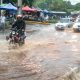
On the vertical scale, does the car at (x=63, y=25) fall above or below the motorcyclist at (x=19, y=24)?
below

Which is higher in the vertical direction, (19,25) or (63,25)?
(19,25)

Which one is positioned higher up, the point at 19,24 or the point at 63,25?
the point at 19,24

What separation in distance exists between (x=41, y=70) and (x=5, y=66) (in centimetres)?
133

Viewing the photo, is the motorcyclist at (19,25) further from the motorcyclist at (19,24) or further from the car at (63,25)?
the car at (63,25)

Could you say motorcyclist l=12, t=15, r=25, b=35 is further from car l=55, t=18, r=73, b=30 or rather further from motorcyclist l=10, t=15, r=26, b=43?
car l=55, t=18, r=73, b=30

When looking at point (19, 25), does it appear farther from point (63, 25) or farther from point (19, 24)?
point (63, 25)

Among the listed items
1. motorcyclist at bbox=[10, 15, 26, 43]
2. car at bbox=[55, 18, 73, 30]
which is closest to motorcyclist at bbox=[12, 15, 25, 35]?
motorcyclist at bbox=[10, 15, 26, 43]

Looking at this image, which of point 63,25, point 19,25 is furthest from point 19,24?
point 63,25

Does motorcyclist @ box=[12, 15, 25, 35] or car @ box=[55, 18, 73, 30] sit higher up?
motorcyclist @ box=[12, 15, 25, 35]

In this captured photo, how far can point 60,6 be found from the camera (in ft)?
358

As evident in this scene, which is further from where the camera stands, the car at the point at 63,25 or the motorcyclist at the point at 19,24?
the car at the point at 63,25

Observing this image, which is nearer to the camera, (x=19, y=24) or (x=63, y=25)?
(x=19, y=24)

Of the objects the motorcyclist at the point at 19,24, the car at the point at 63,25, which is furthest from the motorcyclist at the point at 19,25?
the car at the point at 63,25

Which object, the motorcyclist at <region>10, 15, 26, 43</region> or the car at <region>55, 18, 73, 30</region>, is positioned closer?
the motorcyclist at <region>10, 15, 26, 43</region>
